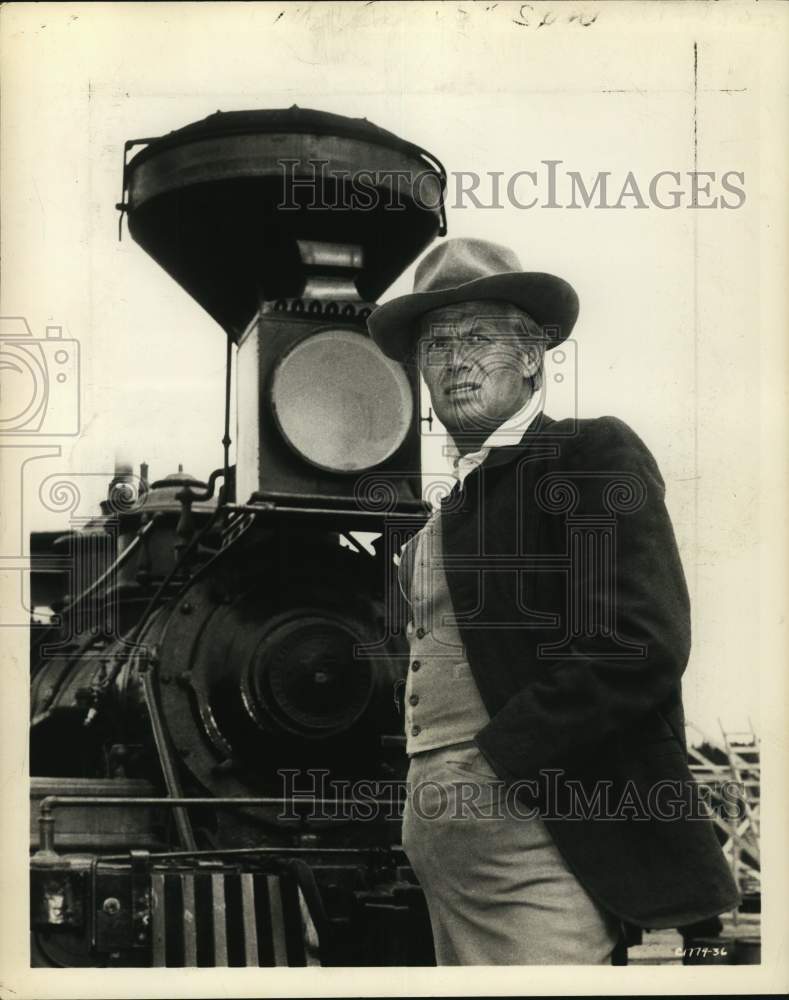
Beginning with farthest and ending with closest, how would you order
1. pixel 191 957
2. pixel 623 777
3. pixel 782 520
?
pixel 191 957, pixel 782 520, pixel 623 777

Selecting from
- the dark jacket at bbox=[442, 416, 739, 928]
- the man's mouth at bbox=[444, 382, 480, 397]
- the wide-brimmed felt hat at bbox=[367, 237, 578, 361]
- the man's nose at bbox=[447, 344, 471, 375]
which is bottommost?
the dark jacket at bbox=[442, 416, 739, 928]

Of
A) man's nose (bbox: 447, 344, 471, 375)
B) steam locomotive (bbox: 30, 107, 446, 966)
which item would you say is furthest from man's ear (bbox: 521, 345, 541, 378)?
steam locomotive (bbox: 30, 107, 446, 966)

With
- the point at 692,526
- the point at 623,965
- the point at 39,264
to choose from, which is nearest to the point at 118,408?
the point at 39,264

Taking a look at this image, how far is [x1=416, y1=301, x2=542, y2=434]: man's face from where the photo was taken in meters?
2.77

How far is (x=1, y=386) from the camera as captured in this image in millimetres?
3354

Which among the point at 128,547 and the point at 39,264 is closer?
the point at 39,264

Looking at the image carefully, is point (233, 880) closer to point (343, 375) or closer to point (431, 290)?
point (343, 375)

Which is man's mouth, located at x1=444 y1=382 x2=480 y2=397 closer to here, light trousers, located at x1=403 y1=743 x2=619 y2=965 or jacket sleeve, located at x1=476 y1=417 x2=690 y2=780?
jacket sleeve, located at x1=476 y1=417 x2=690 y2=780

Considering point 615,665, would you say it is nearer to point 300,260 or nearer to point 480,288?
point 480,288

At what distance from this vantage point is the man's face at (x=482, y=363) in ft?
9.10

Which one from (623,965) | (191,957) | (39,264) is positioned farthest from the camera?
(191,957)

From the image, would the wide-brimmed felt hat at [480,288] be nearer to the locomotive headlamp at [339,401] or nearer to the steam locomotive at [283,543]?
the steam locomotive at [283,543]

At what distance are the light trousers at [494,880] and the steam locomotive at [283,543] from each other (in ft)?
5.90

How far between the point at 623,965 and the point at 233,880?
1782 millimetres
